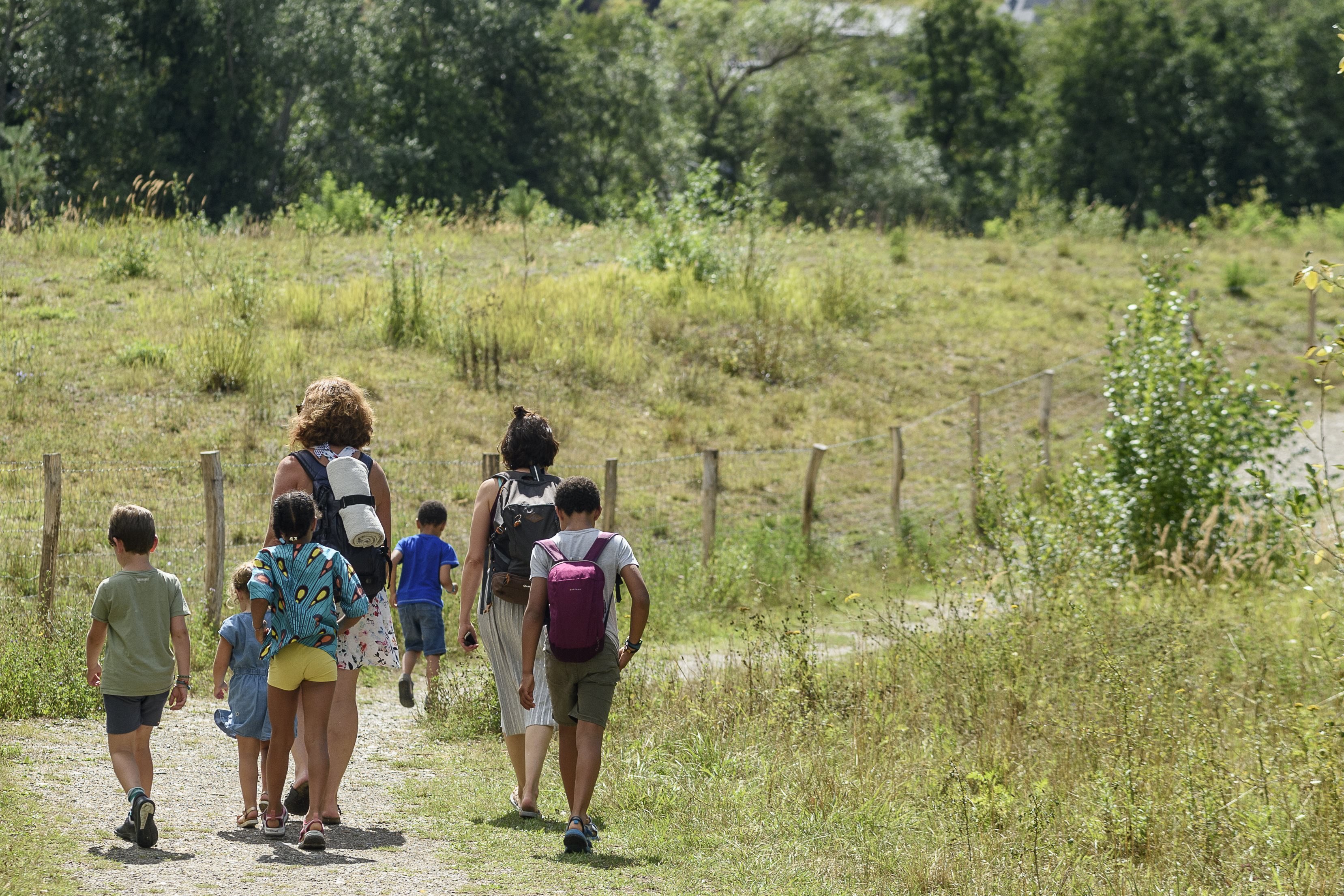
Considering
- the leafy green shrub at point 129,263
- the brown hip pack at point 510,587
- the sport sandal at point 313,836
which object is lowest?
the sport sandal at point 313,836

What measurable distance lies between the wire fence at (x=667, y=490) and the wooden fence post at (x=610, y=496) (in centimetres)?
68

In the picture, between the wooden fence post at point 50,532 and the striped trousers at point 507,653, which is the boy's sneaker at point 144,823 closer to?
the striped trousers at point 507,653

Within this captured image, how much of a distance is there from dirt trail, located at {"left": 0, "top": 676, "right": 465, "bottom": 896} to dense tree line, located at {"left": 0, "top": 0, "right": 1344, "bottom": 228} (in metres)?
20.9

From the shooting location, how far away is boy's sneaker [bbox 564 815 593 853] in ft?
18.3

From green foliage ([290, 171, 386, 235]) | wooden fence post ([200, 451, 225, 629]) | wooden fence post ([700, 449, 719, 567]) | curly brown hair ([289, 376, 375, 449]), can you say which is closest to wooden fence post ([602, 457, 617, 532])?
wooden fence post ([700, 449, 719, 567])

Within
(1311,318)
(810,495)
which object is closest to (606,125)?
(1311,318)

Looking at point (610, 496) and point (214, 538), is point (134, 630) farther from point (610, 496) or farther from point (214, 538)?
point (610, 496)

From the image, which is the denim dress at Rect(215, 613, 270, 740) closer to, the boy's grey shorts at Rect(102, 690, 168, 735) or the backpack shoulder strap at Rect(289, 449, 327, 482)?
the boy's grey shorts at Rect(102, 690, 168, 735)

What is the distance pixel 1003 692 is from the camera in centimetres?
813

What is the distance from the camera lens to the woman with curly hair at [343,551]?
→ 5809mm

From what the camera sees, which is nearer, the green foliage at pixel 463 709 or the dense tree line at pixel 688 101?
the green foliage at pixel 463 709

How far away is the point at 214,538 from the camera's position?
10367mm

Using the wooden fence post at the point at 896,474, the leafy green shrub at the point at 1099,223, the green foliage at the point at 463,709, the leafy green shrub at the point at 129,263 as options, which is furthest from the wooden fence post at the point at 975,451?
the leafy green shrub at the point at 1099,223

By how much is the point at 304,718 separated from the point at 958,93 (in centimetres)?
4908
